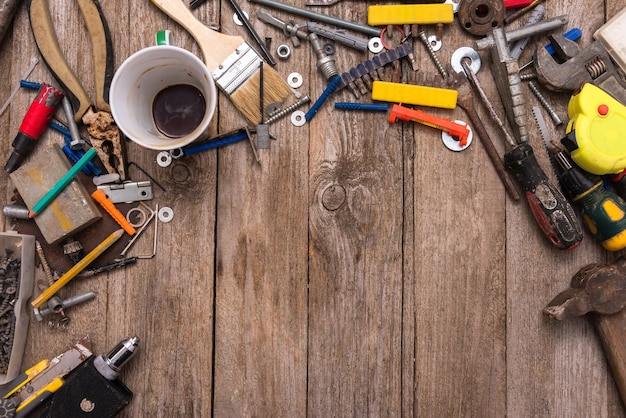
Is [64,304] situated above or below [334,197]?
below

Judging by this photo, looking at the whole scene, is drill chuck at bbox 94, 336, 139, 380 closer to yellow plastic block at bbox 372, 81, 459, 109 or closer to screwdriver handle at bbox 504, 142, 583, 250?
yellow plastic block at bbox 372, 81, 459, 109

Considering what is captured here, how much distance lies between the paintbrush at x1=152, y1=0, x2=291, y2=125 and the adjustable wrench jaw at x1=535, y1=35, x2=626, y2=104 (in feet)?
1.62

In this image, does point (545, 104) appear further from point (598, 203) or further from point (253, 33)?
point (253, 33)

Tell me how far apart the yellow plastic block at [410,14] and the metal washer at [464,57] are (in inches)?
2.4

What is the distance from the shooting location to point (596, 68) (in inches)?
35.9

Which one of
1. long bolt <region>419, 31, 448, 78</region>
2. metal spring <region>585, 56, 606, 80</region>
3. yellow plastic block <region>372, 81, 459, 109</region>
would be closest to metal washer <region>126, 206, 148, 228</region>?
yellow plastic block <region>372, 81, 459, 109</region>

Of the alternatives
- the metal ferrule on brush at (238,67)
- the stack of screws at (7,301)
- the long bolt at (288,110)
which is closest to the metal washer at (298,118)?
the long bolt at (288,110)

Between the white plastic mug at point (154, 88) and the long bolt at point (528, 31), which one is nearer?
the white plastic mug at point (154, 88)

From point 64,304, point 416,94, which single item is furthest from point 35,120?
point 416,94

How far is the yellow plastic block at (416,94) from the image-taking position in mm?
936

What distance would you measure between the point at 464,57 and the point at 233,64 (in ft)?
1.47

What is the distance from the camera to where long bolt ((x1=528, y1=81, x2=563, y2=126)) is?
3.09 ft

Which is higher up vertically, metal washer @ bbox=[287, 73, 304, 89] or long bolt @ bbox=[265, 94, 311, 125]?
metal washer @ bbox=[287, 73, 304, 89]

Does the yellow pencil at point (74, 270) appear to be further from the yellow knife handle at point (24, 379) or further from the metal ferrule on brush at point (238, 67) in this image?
the metal ferrule on brush at point (238, 67)
